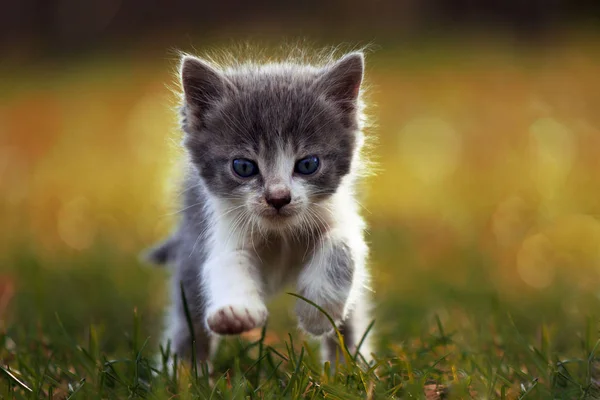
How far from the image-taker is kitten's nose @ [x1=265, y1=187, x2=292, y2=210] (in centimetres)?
276

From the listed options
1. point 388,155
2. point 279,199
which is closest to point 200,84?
point 279,199

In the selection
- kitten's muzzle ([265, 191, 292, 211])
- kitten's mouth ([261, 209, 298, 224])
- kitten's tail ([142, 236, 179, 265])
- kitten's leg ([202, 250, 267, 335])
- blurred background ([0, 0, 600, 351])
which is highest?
kitten's muzzle ([265, 191, 292, 211])

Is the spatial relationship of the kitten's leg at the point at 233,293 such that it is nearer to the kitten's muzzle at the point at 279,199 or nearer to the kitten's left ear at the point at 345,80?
the kitten's muzzle at the point at 279,199

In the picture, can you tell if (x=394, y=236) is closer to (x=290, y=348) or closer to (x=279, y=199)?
(x=290, y=348)

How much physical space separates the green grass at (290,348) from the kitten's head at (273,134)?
561mm

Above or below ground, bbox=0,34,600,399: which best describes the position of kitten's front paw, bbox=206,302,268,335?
above

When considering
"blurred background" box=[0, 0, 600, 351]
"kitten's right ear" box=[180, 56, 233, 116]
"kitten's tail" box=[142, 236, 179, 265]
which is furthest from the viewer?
"blurred background" box=[0, 0, 600, 351]

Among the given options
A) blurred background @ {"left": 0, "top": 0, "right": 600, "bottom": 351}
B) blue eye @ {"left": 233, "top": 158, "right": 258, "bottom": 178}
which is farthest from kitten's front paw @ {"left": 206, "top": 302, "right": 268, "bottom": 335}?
blurred background @ {"left": 0, "top": 0, "right": 600, "bottom": 351}

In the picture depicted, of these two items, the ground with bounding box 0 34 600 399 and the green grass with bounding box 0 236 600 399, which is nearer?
the green grass with bounding box 0 236 600 399

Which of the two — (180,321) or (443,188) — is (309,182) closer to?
(180,321)

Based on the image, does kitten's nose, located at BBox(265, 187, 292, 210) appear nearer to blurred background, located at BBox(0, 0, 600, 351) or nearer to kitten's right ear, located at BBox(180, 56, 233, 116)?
kitten's right ear, located at BBox(180, 56, 233, 116)

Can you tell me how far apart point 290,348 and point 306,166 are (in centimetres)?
71

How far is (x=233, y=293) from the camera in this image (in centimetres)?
271

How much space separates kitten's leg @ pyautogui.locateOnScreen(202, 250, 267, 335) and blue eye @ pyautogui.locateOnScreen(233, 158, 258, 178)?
31cm
